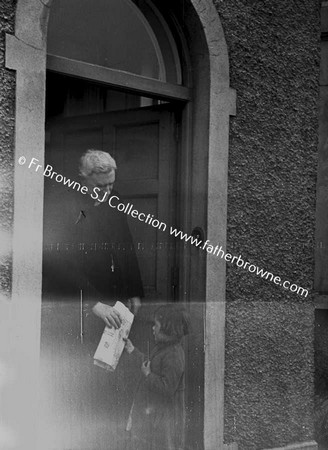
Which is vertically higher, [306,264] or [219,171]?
[219,171]

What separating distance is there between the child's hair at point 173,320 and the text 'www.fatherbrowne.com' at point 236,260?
0.44 metres

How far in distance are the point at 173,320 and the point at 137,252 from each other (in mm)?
532

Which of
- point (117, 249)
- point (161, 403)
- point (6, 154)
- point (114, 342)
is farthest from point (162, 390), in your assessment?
point (6, 154)

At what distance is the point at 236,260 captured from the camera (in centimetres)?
611

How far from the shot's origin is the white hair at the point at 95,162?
Answer: 5.41 meters

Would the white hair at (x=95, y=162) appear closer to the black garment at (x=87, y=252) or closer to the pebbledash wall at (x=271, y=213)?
the black garment at (x=87, y=252)

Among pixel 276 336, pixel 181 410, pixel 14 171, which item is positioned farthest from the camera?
pixel 276 336

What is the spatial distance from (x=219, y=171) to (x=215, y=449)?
6.21ft

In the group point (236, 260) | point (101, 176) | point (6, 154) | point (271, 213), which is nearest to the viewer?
point (6, 154)

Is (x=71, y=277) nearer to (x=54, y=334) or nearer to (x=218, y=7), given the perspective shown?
(x=54, y=334)

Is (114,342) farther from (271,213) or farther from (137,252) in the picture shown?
(271,213)

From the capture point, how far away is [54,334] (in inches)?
204

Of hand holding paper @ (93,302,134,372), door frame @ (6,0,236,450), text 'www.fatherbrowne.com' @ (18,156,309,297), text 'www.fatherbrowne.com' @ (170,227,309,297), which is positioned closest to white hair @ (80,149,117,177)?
text 'www.fatherbrowne.com' @ (18,156,309,297)

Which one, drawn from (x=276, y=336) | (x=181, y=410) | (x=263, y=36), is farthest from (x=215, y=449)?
(x=263, y=36)
